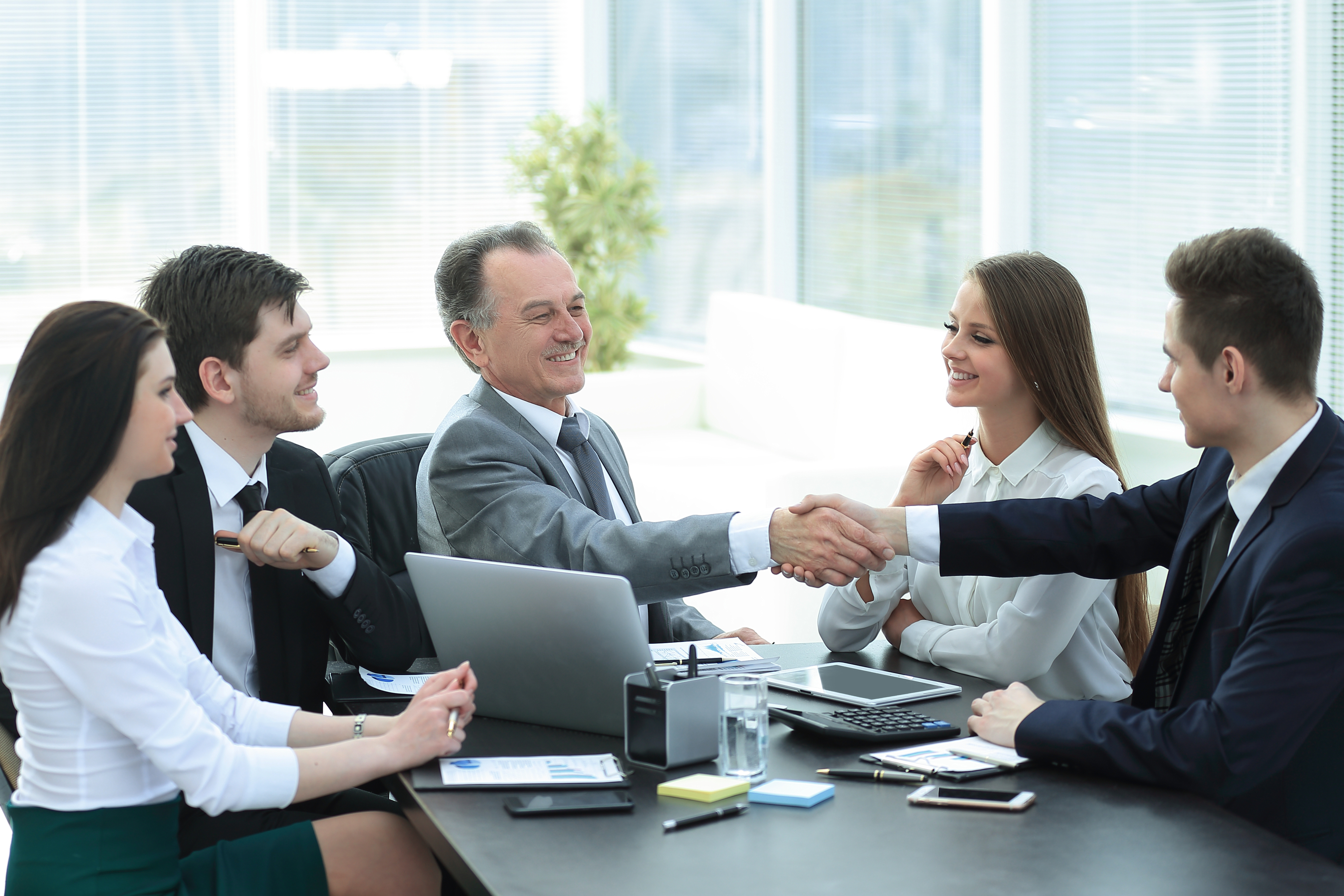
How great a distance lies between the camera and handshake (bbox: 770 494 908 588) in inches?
87.4

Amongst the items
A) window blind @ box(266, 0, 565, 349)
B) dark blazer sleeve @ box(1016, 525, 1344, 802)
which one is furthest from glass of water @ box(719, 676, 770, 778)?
window blind @ box(266, 0, 565, 349)

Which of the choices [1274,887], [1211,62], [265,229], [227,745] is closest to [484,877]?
[227,745]

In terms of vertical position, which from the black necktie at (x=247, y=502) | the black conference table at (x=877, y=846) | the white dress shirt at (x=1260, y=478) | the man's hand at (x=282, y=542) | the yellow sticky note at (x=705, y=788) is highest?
the white dress shirt at (x=1260, y=478)

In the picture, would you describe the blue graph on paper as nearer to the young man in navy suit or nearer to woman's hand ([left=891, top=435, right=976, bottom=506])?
the young man in navy suit

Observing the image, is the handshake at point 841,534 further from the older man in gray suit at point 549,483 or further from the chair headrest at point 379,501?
the chair headrest at point 379,501

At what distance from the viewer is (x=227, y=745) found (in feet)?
5.04

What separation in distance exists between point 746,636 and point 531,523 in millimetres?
492

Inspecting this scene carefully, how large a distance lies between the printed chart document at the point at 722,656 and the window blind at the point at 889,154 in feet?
11.6

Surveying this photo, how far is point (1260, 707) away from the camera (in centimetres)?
151

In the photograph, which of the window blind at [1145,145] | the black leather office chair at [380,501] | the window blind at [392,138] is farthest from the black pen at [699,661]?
the window blind at [392,138]

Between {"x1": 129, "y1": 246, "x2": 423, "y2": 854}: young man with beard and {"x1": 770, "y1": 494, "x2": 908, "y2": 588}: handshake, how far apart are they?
0.66 meters

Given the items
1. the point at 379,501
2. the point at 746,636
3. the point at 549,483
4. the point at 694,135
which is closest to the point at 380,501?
the point at 379,501

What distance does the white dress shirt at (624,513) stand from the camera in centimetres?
224

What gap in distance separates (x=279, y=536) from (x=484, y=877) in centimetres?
82
